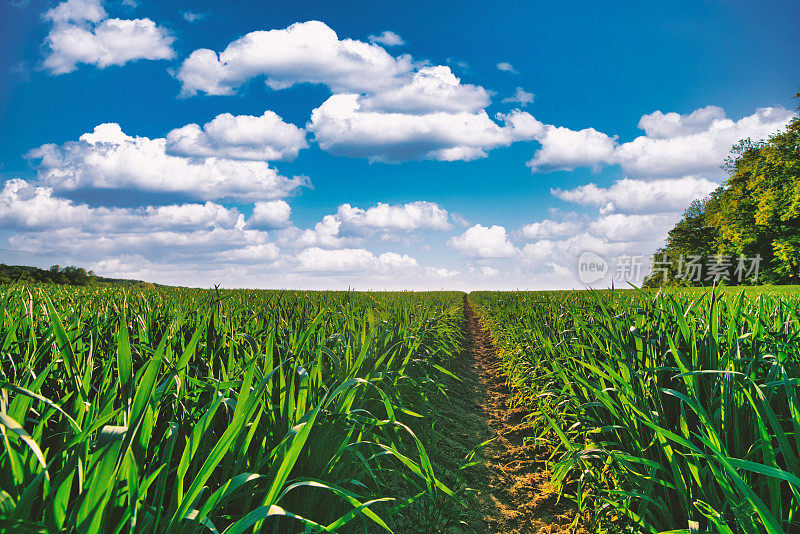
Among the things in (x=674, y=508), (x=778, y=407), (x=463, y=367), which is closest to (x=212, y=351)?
(x=674, y=508)

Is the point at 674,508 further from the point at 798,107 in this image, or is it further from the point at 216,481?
the point at 798,107

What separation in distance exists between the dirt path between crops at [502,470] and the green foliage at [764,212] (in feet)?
87.0

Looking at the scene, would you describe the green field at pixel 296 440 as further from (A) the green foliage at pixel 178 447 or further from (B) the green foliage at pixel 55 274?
(B) the green foliage at pixel 55 274

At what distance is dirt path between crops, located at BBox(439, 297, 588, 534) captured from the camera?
2275 mm

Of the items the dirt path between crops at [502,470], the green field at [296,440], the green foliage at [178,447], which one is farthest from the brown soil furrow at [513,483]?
the green foliage at [178,447]

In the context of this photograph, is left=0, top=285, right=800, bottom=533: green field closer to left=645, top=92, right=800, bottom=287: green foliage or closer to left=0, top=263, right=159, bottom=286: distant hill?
left=0, top=263, right=159, bottom=286: distant hill

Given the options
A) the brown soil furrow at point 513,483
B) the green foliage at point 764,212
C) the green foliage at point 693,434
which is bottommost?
the brown soil furrow at point 513,483

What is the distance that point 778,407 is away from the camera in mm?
1863

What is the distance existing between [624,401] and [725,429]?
0.44 m

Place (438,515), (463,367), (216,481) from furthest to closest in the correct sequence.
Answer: (463,367) → (438,515) → (216,481)

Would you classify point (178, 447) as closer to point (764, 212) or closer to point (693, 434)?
point (693, 434)

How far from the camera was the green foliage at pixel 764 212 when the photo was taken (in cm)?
2803

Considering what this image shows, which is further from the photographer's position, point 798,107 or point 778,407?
point 798,107

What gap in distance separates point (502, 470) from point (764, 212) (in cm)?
3498
